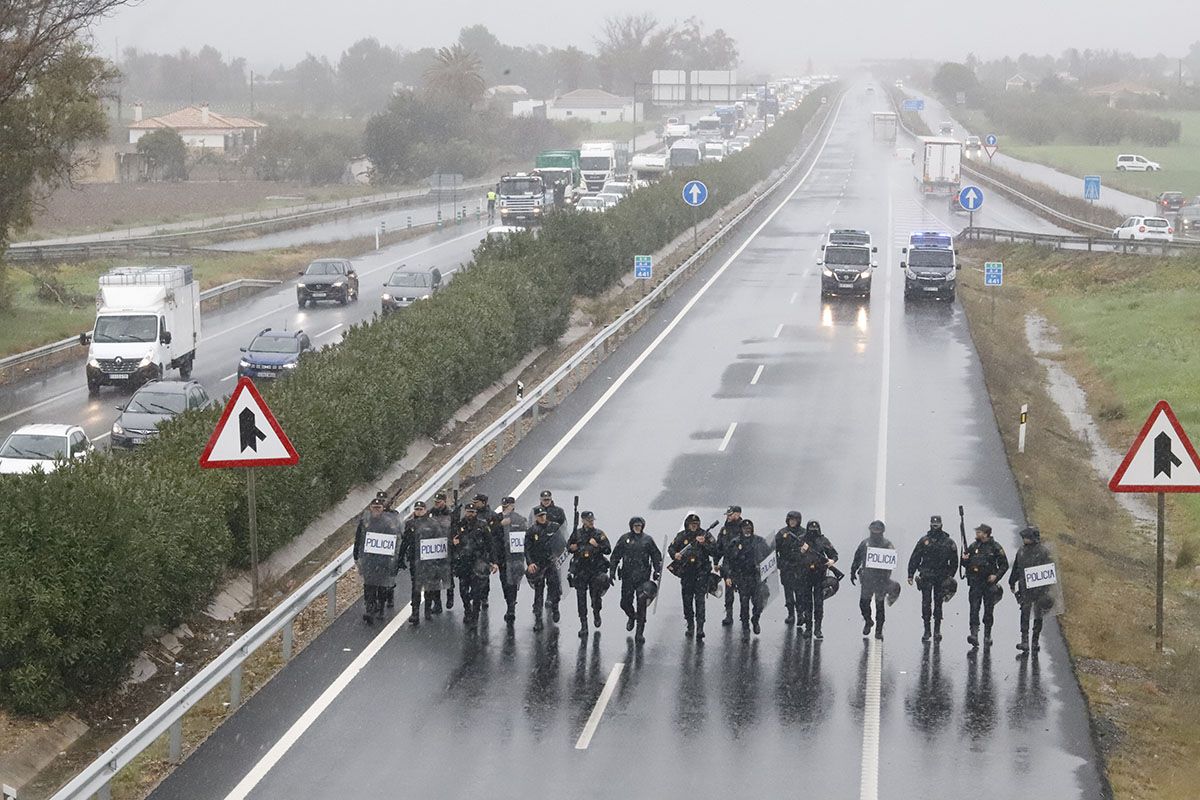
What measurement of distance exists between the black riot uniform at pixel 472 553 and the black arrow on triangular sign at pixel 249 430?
241 cm

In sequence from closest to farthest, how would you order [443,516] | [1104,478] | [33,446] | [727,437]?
[443,516], [33,446], [727,437], [1104,478]

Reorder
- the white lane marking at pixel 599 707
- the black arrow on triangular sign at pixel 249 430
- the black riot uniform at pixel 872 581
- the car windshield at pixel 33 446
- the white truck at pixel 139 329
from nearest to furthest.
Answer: the white lane marking at pixel 599 707 < the black arrow on triangular sign at pixel 249 430 < the black riot uniform at pixel 872 581 < the car windshield at pixel 33 446 < the white truck at pixel 139 329

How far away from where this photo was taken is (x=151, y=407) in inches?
1115

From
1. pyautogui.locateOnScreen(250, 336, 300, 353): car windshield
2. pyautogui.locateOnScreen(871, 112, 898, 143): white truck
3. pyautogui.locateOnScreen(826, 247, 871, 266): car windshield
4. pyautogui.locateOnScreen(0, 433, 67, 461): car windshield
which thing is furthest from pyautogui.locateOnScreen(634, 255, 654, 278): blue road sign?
pyautogui.locateOnScreen(871, 112, 898, 143): white truck

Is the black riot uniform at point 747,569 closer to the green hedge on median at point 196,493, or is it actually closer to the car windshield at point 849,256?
the green hedge on median at point 196,493

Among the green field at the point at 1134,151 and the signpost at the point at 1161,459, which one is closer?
the signpost at the point at 1161,459

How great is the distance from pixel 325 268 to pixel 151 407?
2281cm

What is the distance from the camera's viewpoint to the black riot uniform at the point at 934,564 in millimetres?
17000

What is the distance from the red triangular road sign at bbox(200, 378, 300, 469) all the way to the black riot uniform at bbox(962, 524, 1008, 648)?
7.37 meters

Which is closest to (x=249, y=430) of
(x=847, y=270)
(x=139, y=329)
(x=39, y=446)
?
(x=39, y=446)

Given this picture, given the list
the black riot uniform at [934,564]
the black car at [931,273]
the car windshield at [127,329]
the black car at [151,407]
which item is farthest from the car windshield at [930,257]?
the black riot uniform at [934,564]

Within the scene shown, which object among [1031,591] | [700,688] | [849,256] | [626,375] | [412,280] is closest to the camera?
[700,688]

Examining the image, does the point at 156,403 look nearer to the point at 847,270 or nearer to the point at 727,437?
the point at 727,437

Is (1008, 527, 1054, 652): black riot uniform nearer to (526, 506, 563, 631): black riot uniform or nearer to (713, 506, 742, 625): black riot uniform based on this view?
A: (713, 506, 742, 625): black riot uniform
